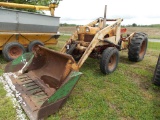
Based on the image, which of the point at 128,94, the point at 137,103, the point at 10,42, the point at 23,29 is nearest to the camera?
the point at 137,103

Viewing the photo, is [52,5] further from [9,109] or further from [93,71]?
[9,109]

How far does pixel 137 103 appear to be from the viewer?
3506 millimetres

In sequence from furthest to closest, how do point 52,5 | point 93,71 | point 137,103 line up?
1. point 52,5
2. point 93,71
3. point 137,103

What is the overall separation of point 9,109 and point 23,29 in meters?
3.80

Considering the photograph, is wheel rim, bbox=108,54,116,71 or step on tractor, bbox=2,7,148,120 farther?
wheel rim, bbox=108,54,116,71

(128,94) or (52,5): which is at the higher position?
(52,5)

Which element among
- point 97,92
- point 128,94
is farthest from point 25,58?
point 128,94

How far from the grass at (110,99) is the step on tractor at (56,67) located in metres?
0.24

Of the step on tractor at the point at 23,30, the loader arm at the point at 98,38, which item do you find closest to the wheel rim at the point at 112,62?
the loader arm at the point at 98,38

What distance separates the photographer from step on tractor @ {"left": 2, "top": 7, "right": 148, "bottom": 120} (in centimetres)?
302

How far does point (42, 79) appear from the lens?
401 centimetres

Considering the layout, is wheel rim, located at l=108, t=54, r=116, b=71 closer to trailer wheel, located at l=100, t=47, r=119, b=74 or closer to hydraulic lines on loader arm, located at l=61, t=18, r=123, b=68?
trailer wheel, located at l=100, t=47, r=119, b=74

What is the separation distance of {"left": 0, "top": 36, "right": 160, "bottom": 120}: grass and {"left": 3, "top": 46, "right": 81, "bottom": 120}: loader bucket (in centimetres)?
24

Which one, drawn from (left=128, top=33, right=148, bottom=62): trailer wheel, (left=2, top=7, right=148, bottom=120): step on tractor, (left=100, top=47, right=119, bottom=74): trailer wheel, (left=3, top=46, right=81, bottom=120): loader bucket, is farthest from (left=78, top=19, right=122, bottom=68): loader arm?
(left=3, top=46, right=81, bottom=120): loader bucket
